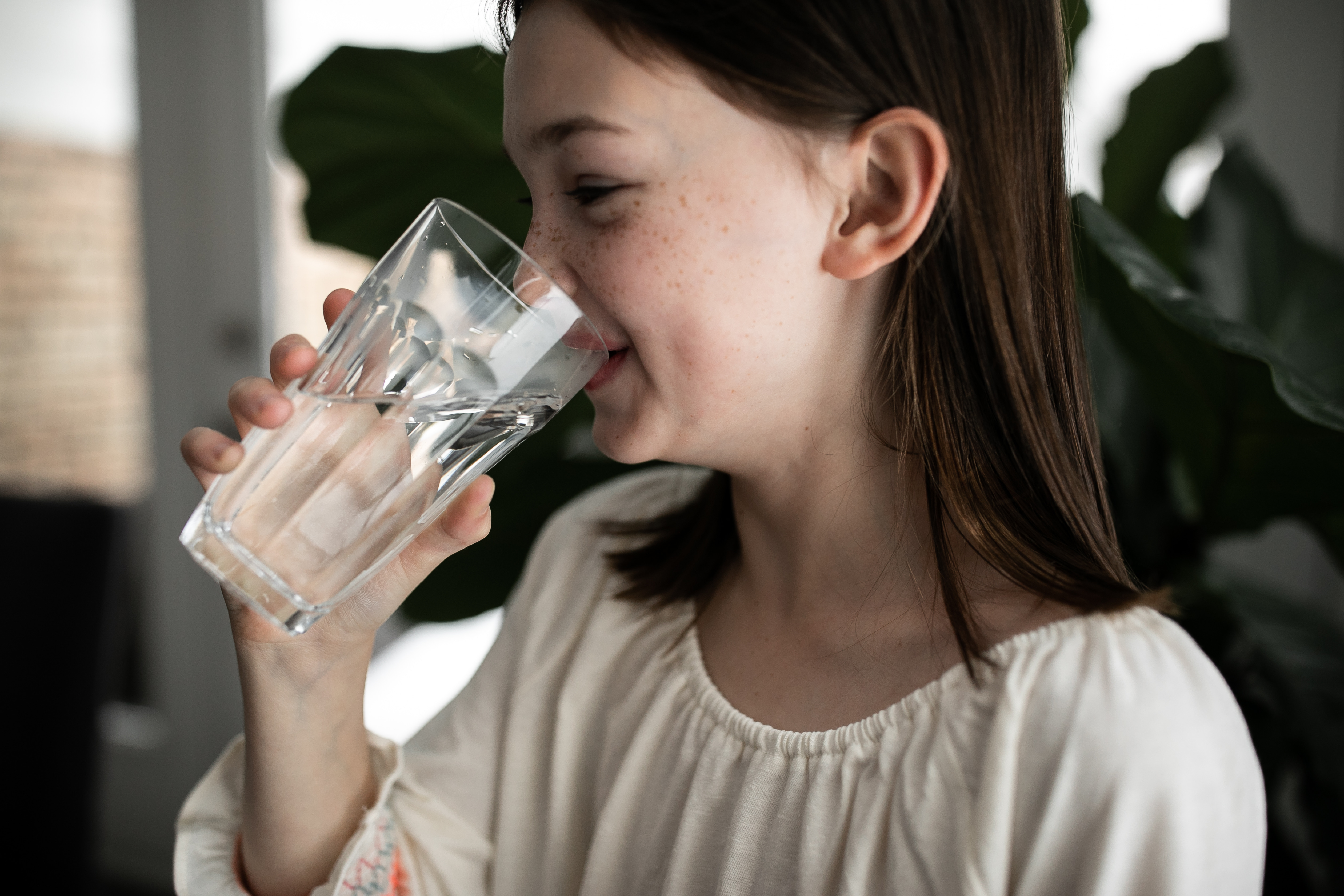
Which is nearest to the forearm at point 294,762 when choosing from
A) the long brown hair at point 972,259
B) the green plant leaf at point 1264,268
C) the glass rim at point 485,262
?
the glass rim at point 485,262

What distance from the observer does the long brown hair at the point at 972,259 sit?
62 cm

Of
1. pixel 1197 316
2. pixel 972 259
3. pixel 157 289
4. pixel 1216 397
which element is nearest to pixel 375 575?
pixel 972 259

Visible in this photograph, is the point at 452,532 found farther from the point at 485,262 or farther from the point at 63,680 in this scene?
the point at 63,680

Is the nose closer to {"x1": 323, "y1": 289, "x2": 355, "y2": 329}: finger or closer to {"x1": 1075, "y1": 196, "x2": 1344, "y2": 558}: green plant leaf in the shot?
{"x1": 323, "y1": 289, "x2": 355, "y2": 329}: finger

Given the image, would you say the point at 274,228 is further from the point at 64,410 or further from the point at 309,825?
the point at 309,825

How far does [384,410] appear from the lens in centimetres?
62

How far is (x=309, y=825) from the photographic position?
78 centimetres

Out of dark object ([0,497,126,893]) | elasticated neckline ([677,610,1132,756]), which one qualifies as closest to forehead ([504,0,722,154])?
elasticated neckline ([677,610,1132,756])

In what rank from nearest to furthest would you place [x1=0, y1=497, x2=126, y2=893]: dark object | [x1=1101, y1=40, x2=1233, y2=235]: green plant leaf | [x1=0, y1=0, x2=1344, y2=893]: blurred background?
[x1=1101, y1=40, x2=1233, y2=235]: green plant leaf → [x1=0, y1=497, x2=126, y2=893]: dark object → [x1=0, y1=0, x2=1344, y2=893]: blurred background

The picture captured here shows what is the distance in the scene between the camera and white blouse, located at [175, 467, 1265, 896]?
1.93ft

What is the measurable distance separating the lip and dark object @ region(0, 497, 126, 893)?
2.94 feet

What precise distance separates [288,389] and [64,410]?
7.08 ft

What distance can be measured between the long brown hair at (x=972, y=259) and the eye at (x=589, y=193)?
0.09 metres

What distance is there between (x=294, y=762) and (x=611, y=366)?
42 centimetres
